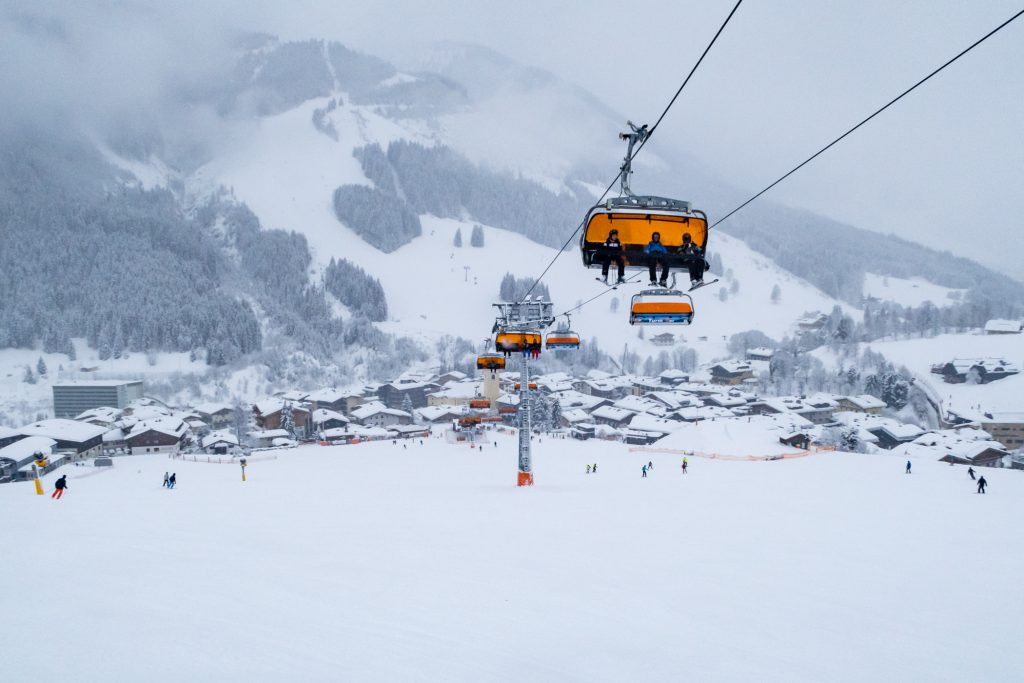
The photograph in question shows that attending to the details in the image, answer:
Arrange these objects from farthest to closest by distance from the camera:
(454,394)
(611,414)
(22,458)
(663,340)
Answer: (663,340) → (454,394) → (611,414) → (22,458)

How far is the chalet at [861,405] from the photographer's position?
66312mm

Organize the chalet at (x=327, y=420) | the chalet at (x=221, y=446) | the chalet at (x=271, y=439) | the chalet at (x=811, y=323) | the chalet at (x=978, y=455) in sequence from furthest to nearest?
the chalet at (x=811, y=323) → the chalet at (x=327, y=420) → the chalet at (x=271, y=439) → the chalet at (x=221, y=446) → the chalet at (x=978, y=455)

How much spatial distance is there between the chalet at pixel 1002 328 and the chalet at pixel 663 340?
55682 millimetres

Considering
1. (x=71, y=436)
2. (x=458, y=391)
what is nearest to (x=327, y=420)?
(x=71, y=436)

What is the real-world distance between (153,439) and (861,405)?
7999cm

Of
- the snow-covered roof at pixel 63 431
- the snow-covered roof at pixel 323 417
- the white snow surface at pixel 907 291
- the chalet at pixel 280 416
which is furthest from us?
the white snow surface at pixel 907 291

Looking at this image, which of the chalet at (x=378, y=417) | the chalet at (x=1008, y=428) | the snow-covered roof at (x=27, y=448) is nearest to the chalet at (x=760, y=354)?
the chalet at (x=1008, y=428)

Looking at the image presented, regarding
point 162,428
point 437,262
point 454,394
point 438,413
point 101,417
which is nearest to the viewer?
point 162,428

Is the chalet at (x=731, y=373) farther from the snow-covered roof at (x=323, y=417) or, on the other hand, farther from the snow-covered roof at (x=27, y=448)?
the snow-covered roof at (x=27, y=448)

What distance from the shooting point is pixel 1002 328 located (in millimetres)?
92500

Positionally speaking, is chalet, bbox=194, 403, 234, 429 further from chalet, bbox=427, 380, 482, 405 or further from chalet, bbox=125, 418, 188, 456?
chalet, bbox=427, 380, 482, 405

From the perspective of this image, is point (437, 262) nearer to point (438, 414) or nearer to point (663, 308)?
point (438, 414)

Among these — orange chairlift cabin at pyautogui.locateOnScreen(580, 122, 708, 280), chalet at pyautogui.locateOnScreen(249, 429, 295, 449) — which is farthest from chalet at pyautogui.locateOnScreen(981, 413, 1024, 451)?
chalet at pyautogui.locateOnScreen(249, 429, 295, 449)

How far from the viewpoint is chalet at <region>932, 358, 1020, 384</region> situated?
7062 centimetres
